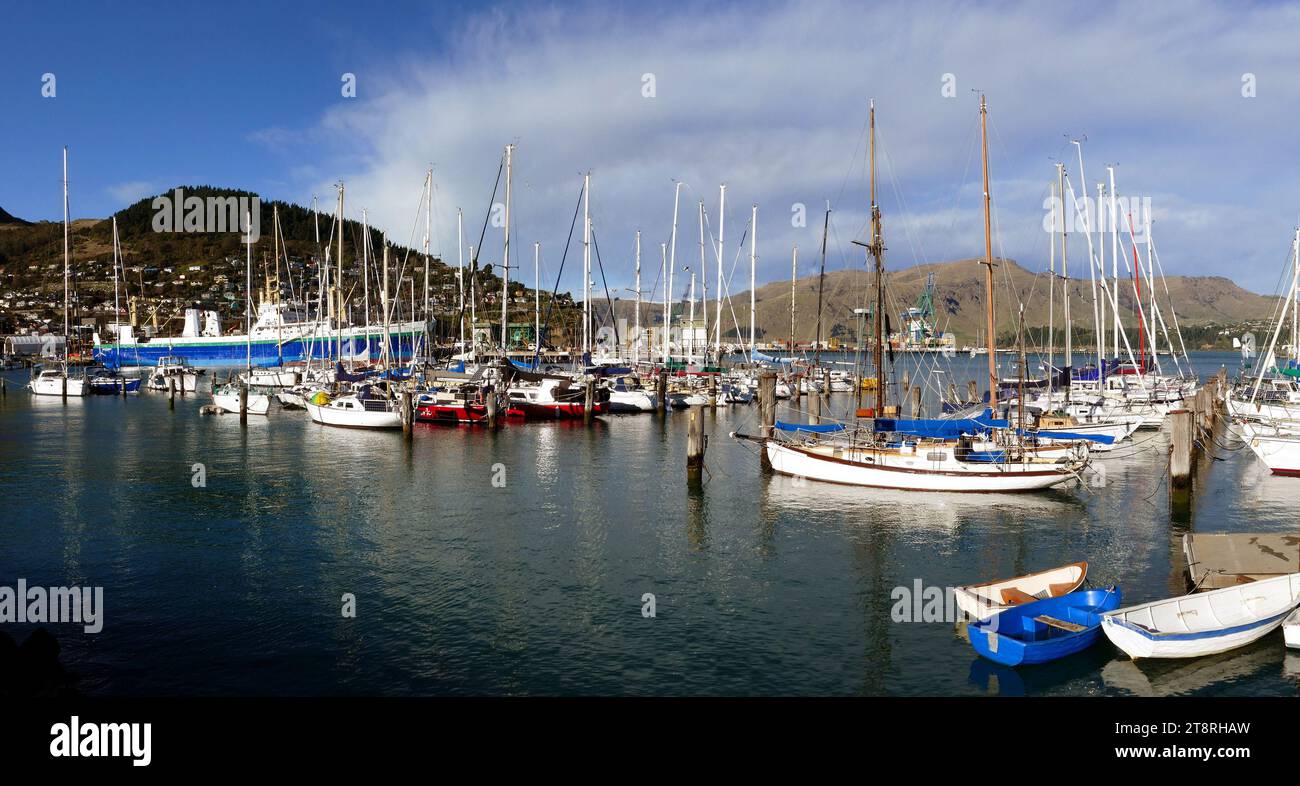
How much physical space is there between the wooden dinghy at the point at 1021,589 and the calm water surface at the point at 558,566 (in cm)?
104

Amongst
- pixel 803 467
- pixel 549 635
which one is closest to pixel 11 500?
pixel 549 635

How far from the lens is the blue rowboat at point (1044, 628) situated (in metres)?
16.2

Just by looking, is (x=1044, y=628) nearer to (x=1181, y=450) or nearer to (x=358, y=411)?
(x=1181, y=450)

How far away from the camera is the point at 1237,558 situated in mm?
20234

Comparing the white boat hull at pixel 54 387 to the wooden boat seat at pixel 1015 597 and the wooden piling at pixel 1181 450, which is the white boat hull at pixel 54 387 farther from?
the wooden piling at pixel 1181 450

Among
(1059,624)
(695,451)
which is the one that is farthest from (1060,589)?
(695,451)

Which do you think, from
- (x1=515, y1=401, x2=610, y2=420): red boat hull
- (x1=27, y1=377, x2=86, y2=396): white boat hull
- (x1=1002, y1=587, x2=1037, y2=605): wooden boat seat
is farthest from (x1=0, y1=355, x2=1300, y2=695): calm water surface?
(x1=27, y1=377, x2=86, y2=396): white boat hull

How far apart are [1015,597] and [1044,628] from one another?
156 cm

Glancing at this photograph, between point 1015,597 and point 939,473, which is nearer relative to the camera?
point 1015,597

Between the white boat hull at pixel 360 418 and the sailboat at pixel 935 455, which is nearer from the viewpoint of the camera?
the sailboat at pixel 935 455

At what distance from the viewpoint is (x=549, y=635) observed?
60.3ft

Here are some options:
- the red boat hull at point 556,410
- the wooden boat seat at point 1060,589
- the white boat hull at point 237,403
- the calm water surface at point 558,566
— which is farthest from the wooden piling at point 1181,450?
the white boat hull at point 237,403
